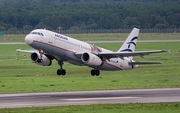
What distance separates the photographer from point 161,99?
4912 centimetres

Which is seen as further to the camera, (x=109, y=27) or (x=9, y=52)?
(x=109, y=27)

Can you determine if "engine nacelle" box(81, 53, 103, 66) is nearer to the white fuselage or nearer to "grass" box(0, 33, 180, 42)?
the white fuselage

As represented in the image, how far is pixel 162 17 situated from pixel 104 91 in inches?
4861

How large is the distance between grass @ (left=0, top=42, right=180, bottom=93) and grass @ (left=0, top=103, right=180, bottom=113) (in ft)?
47.0

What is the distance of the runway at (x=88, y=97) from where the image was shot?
154ft

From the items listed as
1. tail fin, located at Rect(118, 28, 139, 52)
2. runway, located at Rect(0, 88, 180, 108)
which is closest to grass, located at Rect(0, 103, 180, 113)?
runway, located at Rect(0, 88, 180, 108)

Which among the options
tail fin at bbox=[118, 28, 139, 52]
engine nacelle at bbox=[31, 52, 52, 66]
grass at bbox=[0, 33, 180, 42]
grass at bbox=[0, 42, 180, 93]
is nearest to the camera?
grass at bbox=[0, 42, 180, 93]

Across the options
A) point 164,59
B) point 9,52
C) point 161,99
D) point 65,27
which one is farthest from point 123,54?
point 65,27

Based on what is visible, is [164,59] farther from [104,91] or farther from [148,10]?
[148,10]

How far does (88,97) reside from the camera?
51219mm

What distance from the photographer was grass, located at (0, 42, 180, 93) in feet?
199

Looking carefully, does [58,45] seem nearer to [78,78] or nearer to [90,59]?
[90,59]

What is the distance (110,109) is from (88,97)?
8633 mm

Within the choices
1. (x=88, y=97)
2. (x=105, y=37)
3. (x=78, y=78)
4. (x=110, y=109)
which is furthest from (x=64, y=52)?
(x=105, y=37)
